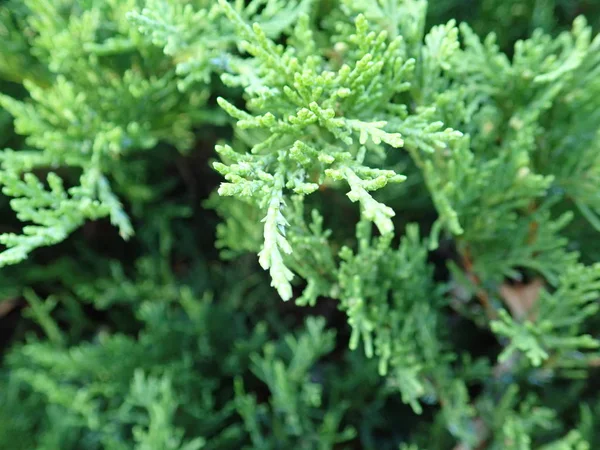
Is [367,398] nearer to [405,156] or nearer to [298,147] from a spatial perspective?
[405,156]

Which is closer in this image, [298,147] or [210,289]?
[298,147]

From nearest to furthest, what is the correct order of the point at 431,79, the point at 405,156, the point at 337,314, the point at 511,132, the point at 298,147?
the point at 298,147 → the point at 431,79 → the point at 511,132 → the point at 405,156 → the point at 337,314

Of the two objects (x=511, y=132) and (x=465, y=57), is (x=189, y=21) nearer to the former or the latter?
(x=465, y=57)

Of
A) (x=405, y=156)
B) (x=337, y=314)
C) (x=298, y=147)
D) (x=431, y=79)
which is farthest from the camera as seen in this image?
(x=337, y=314)

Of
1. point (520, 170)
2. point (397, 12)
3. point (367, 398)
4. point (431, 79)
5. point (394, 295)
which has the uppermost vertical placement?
point (397, 12)

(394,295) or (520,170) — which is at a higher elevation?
(520,170)

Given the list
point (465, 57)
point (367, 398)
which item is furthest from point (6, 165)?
point (367, 398)
